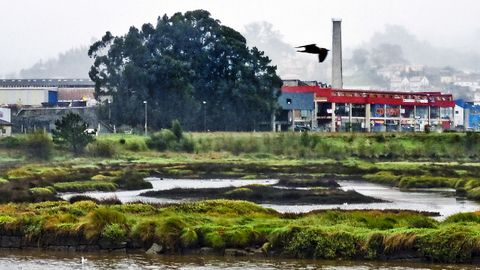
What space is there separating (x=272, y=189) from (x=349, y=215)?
26.3m

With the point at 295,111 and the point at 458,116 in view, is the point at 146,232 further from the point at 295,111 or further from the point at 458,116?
the point at 458,116


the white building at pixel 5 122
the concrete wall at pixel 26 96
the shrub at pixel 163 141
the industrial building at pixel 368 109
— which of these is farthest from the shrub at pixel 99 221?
the concrete wall at pixel 26 96

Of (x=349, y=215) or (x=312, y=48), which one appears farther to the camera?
(x=349, y=215)

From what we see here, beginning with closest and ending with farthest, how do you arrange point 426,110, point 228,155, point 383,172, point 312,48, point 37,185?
point 312,48 < point 37,185 < point 383,172 < point 228,155 < point 426,110

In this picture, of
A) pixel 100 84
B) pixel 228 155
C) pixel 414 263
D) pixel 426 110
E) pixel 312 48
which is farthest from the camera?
pixel 426 110

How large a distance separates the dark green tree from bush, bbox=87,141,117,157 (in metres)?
1.28

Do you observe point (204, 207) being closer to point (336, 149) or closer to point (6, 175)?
point (6, 175)

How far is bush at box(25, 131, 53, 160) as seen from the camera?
10188 centimetres

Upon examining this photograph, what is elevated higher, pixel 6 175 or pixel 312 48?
pixel 312 48

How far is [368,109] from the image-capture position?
157 meters

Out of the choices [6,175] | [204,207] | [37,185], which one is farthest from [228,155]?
[204,207]

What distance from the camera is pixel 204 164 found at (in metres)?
104

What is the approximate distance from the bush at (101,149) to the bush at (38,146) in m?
5.59

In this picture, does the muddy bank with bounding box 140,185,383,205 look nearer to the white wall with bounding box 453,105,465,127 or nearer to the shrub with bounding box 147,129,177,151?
the shrub with bounding box 147,129,177,151
